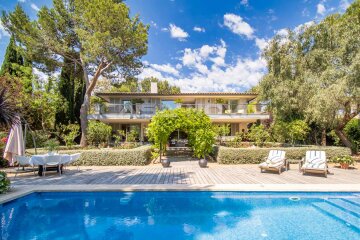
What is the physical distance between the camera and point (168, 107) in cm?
2200

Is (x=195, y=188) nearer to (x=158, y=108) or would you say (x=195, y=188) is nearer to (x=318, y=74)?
(x=318, y=74)

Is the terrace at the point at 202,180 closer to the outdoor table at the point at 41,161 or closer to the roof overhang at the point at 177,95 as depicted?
the outdoor table at the point at 41,161

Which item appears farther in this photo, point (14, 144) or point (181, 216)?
point (14, 144)

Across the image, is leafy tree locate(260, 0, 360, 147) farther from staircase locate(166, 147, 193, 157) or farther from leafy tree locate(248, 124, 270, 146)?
staircase locate(166, 147, 193, 157)

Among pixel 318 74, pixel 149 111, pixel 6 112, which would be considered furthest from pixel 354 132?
pixel 6 112

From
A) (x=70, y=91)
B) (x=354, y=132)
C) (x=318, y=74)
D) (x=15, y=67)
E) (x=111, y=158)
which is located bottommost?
(x=111, y=158)

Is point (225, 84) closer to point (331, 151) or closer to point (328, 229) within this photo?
point (331, 151)

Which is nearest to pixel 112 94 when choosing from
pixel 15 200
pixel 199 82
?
pixel 15 200

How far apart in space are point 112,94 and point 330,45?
2175 centimetres

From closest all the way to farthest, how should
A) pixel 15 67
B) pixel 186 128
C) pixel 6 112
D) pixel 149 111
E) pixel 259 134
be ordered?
1. pixel 6 112
2. pixel 186 128
3. pixel 259 134
4. pixel 15 67
5. pixel 149 111

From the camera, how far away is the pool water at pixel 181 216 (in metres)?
5.04

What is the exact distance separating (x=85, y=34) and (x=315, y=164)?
19.6 meters

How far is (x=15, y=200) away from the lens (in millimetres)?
6781

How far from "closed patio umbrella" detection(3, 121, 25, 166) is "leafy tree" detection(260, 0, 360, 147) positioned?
53.8 ft
